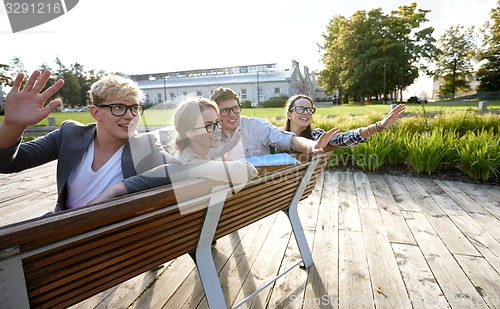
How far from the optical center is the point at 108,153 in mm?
1566

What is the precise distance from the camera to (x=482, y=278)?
6.40ft

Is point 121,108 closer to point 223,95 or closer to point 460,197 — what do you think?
point 223,95

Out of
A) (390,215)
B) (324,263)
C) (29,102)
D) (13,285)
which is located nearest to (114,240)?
(13,285)

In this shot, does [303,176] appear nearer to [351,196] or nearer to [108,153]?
[108,153]

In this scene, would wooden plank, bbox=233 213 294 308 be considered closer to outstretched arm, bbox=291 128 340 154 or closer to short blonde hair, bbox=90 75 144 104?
outstretched arm, bbox=291 128 340 154

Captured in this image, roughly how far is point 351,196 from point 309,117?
144 centimetres

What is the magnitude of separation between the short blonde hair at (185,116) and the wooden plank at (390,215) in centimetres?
196

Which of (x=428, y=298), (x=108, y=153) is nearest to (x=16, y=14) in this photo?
(x=108, y=153)

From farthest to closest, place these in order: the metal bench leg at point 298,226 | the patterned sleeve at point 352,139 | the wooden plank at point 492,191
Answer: the wooden plank at point 492,191 → the patterned sleeve at point 352,139 → the metal bench leg at point 298,226

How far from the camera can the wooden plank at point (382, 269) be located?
5.79ft

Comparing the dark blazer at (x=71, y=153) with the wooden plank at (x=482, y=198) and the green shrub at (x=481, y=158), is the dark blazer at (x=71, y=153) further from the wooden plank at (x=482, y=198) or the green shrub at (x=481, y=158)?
the green shrub at (x=481, y=158)

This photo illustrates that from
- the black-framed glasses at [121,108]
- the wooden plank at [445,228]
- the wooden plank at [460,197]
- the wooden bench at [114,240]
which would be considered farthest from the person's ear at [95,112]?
the wooden plank at [460,197]

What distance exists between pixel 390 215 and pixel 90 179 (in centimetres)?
273

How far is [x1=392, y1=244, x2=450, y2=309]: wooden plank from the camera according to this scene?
1.74m
